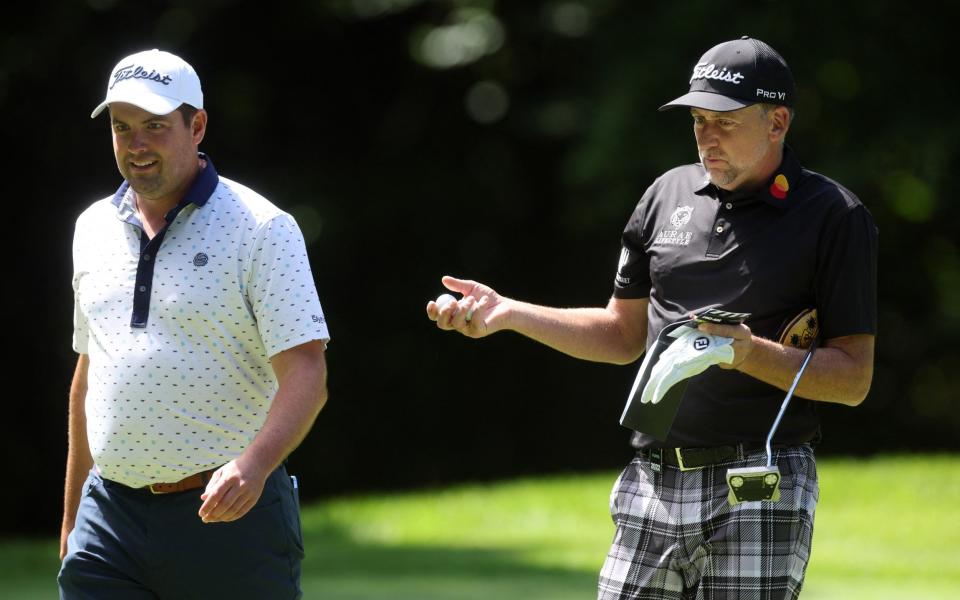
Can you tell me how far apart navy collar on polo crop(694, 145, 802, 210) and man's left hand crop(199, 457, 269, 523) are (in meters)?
1.30

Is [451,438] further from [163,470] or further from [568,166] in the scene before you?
[163,470]

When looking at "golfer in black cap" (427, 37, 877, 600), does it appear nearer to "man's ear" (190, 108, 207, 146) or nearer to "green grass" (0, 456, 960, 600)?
"man's ear" (190, 108, 207, 146)

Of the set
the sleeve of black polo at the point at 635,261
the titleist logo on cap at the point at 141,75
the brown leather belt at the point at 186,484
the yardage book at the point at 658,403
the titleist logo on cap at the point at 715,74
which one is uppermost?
the titleist logo on cap at the point at 715,74

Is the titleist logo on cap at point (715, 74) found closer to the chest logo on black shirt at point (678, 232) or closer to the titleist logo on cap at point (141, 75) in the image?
the chest logo on black shirt at point (678, 232)

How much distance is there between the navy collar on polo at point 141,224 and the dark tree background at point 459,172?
9430 millimetres

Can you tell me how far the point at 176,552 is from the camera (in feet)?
11.6

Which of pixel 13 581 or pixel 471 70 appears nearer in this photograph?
pixel 13 581

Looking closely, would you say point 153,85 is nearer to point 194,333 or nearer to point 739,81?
point 194,333

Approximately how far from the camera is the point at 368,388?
17047 mm

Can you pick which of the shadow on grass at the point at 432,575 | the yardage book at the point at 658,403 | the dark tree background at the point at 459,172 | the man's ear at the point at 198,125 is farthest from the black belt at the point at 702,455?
the dark tree background at the point at 459,172

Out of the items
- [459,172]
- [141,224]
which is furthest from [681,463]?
[459,172]

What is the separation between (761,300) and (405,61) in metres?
13.0

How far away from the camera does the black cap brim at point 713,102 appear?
355 cm

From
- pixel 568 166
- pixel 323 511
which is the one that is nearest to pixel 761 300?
pixel 323 511
